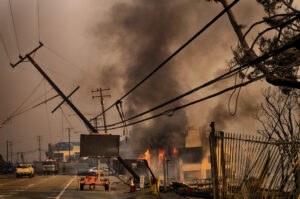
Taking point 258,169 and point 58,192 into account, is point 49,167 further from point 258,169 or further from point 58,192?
point 258,169

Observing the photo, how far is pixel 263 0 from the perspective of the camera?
13.0m

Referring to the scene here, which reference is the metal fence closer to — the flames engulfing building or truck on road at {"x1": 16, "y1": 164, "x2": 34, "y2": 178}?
truck on road at {"x1": 16, "y1": 164, "x2": 34, "y2": 178}

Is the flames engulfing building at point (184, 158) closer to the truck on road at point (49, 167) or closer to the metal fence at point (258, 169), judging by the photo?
the truck on road at point (49, 167)

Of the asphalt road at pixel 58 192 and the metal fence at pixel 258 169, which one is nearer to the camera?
the metal fence at pixel 258 169

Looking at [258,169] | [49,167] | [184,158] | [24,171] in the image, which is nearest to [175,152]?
[184,158]

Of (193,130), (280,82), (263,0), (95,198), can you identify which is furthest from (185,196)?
(193,130)

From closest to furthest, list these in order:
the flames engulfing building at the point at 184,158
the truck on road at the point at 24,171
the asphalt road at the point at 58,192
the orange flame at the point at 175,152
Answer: the asphalt road at the point at 58,192
the truck on road at the point at 24,171
the flames engulfing building at the point at 184,158
the orange flame at the point at 175,152

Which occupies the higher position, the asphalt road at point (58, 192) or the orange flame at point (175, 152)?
the asphalt road at point (58, 192)

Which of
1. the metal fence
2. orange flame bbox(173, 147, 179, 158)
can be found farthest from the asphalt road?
orange flame bbox(173, 147, 179, 158)

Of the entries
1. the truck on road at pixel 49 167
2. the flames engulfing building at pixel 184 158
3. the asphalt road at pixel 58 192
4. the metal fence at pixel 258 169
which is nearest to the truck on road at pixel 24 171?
the truck on road at pixel 49 167

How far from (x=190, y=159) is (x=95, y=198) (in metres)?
54.4

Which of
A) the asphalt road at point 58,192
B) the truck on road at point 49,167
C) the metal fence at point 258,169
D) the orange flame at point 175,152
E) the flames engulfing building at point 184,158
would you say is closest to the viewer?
the metal fence at point 258,169

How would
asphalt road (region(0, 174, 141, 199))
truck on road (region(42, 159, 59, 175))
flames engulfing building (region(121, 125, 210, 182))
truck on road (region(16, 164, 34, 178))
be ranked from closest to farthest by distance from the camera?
asphalt road (region(0, 174, 141, 199))
truck on road (region(16, 164, 34, 178))
truck on road (region(42, 159, 59, 175))
flames engulfing building (region(121, 125, 210, 182))

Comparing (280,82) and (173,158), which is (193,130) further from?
(280,82)
